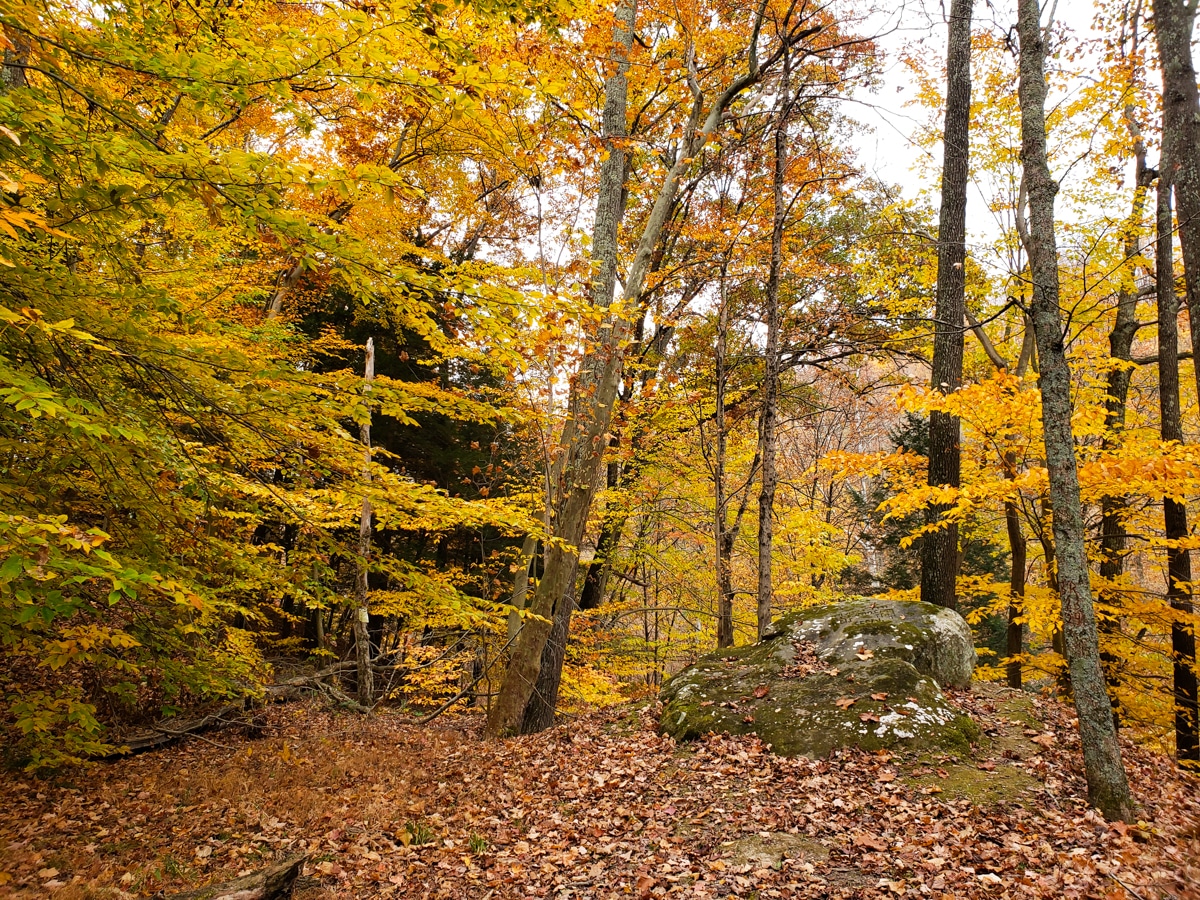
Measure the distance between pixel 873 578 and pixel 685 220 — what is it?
14.2 m

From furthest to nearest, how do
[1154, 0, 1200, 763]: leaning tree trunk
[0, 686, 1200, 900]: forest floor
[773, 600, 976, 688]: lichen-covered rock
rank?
1. [773, 600, 976, 688]: lichen-covered rock
2. [1154, 0, 1200, 763]: leaning tree trunk
3. [0, 686, 1200, 900]: forest floor

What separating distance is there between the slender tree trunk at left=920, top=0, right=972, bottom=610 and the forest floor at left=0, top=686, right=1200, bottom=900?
181cm

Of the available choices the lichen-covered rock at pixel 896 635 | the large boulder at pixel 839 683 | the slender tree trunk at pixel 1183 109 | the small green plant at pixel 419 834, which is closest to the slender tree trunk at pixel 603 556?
the large boulder at pixel 839 683

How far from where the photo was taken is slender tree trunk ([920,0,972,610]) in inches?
340

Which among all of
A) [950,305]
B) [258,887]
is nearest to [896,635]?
[950,305]

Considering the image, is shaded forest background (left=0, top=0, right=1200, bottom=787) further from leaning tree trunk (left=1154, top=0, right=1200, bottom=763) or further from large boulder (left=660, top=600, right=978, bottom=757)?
large boulder (left=660, top=600, right=978, bottom=757)

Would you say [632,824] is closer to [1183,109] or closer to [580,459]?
[580,459]

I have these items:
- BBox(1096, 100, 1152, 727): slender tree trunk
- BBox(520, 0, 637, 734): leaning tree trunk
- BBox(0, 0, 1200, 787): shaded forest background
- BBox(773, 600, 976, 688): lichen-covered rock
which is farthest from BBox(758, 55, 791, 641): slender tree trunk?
BBox(1096, 100, 1152, 727): slender tree trunk

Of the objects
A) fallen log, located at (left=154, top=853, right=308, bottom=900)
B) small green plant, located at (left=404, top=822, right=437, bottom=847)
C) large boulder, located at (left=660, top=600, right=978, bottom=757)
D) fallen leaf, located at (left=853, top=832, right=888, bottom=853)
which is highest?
large boulder, located at (left=660, top=600, right=978, bottom=757)

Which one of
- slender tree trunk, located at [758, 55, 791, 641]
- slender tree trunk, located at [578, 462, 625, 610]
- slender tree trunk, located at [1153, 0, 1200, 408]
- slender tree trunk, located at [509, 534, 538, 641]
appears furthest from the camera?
slender tree trunk, located at [578, 462, 625, 610]

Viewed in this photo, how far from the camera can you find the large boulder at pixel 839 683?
20.3 feet

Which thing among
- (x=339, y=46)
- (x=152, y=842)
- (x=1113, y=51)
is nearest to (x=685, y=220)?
(x=1113, y=51)

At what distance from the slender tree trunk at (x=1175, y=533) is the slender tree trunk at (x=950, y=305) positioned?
2220 mm

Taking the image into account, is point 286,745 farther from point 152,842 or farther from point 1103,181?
point 1103,181
